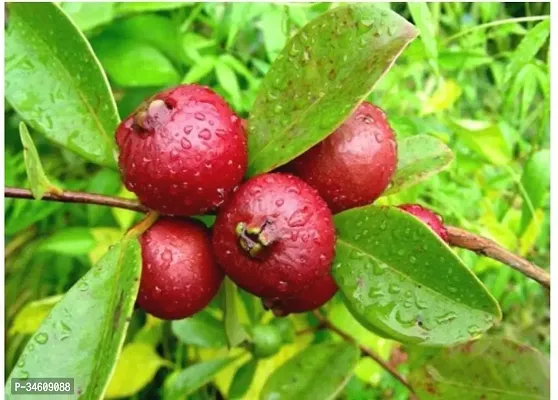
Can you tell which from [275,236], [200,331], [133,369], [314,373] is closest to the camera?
[275,236]

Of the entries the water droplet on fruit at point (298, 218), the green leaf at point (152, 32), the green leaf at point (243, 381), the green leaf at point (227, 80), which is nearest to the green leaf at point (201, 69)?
the green leaf at point (227, 80)

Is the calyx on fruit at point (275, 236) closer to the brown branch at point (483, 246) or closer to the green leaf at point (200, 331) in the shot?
the brown branch at point (483, 246)

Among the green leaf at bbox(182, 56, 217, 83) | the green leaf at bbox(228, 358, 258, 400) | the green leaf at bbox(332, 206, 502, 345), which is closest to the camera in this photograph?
the green leaf at bbox(332, 206, 502, 345)

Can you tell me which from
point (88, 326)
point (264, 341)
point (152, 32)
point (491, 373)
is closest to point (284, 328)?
point (264, 341)

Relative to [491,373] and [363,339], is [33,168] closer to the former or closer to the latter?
[491,373]

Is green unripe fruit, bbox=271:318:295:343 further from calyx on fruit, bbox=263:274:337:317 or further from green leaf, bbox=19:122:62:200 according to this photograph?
green leaf, bbox=19:122:62:200

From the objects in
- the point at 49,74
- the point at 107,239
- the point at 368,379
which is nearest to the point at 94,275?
the point at 49,74

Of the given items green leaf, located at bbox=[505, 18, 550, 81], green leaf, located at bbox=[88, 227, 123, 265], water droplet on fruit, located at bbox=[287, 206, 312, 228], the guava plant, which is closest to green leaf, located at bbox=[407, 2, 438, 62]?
green leaf, located at bbox=[505, 18, 550, 81]
